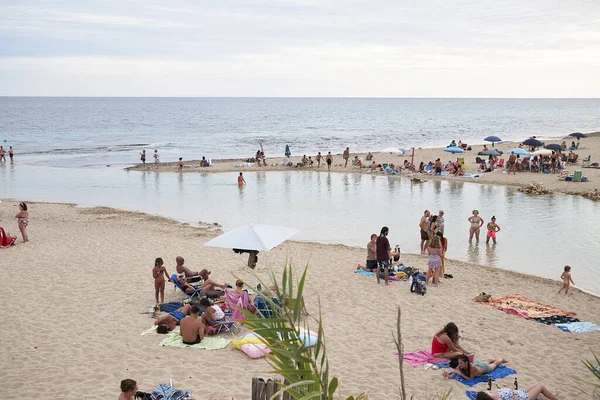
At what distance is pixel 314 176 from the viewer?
33.1 metres

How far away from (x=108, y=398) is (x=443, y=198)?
20.5m

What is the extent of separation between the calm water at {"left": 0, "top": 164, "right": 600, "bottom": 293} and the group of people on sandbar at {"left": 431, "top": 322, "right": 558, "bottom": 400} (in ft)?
21.8

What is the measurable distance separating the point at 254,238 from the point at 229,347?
8.77 ft

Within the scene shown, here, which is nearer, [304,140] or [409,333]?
[409,333]

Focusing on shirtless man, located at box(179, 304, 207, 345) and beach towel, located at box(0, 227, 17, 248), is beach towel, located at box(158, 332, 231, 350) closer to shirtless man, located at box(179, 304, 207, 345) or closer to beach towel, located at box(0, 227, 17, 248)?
shirtless man, located at box(179, 304, 207, 345)

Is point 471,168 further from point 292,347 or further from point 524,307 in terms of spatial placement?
point 292,347

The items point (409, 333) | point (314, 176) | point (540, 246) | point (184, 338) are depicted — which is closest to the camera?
point (184, 338)

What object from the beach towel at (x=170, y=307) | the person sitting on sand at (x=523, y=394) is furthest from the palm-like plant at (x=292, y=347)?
the beach towel at (x=170, y=307)

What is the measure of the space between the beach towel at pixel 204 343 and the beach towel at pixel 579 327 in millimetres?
6170

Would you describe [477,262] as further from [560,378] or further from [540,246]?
[560,378]

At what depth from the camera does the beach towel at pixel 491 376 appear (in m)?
7.92

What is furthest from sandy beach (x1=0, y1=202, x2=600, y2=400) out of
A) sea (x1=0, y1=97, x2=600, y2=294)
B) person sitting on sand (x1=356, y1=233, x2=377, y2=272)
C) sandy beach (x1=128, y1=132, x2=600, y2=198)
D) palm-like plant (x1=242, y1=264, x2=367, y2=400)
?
sandy beach (x1=128, y1=132, x2=600, y2=198)

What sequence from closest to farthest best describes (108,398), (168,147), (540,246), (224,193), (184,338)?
1. (108,398)
2. (184,338)
3. (540,246)
4. (224,193)
5. (168,147)

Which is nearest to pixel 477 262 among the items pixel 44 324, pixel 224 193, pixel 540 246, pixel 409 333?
pixel 540 246
